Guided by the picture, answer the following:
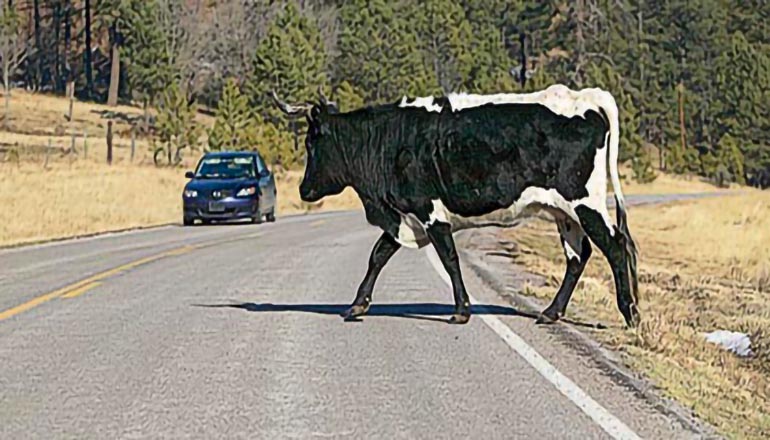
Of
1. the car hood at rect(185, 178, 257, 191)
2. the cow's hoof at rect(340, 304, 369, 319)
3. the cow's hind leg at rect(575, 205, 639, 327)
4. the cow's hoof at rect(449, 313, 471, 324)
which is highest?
the cow's hind leg at rect(575, 205, 639, 327)

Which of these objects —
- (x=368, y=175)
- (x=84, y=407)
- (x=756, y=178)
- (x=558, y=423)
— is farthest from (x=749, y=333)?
(x=756, y=178)

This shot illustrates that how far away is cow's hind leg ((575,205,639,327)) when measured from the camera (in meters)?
11.2

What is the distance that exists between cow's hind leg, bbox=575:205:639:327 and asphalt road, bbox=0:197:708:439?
31.1 inches

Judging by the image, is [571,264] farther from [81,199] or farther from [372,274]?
[81,199]

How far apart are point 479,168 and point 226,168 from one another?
21.2m

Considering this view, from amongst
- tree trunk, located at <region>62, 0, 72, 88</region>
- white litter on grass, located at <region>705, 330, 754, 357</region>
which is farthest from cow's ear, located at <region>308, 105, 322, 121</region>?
tree trunk, located at <region>62, 0, 72, 88</region>

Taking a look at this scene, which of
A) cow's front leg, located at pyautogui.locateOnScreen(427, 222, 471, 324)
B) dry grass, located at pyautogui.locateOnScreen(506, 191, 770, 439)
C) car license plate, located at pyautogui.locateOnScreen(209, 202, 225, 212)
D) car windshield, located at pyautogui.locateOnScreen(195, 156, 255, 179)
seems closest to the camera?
dry grass, located at pyautogui.locateOnScreen(506, 191, 770, 439)

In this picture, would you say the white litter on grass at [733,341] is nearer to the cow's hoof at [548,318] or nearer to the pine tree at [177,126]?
the cow's hoof at [548,318]

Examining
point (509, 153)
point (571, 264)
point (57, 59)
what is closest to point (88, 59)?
point (57, 59)

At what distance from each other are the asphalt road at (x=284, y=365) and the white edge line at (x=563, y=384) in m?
0.02

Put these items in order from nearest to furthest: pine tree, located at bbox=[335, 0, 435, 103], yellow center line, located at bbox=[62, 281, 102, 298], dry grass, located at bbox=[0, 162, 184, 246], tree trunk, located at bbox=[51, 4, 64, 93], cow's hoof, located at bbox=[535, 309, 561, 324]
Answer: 1. cow's hoof, located at bbox=[535, 309, 561, 324]
2. yellow center line, located at bbox=[62, 281, 102, 298]
3. dry grass, located at bbox=[0, 162, 184, 246]
4. pine tree, located at bbox=[335, 0, 435, 103]
5. tree trunk, located at bbox=[51, 4, 64, 93]

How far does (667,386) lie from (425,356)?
2.05 metres

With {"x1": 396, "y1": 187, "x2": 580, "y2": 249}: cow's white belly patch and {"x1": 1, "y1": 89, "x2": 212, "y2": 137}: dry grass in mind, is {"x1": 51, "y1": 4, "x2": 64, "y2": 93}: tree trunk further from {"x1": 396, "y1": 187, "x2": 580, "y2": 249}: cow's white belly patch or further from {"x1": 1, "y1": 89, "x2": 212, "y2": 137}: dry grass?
{"x1": 396, "y1": 187, "x2": 580, "y2": 249}: cow's white belly patch

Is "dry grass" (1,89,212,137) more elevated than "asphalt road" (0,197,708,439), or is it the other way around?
"asphalt road" (0,197,708,439)
